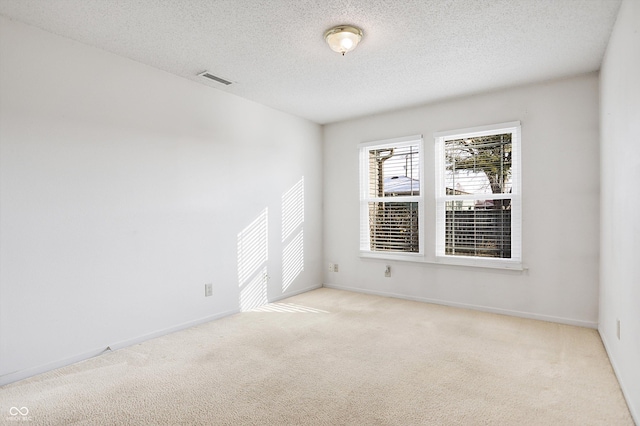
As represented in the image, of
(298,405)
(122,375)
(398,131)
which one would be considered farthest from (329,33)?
(122,375)

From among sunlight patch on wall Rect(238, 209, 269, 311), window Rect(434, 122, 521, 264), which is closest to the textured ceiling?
window Rect(434, 122, 521, 264)

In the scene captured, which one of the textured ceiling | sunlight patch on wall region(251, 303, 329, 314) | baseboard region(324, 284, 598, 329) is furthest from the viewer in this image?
sunlight patch on wall region(251, 303, 329, 314)

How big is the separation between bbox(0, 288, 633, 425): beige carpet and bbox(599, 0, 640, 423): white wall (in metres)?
0.25

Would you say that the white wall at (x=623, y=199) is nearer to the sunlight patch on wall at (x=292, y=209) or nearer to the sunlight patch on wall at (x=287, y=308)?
the sunlight patch on wall at (x=287, y=308)

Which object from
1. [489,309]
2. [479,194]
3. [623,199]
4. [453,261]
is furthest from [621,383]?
[479,194]

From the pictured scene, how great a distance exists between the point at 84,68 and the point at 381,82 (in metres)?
2.67

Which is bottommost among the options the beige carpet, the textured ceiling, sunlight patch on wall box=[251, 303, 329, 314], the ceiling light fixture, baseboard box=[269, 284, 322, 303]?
sunlight patch on wall box=[251, 303, 329, 314]

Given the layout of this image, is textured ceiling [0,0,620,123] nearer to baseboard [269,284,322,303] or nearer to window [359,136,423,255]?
window [359,136,423,255]

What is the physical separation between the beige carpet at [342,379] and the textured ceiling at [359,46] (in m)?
2.49

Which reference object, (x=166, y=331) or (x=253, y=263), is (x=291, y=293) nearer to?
(x=253, y=263)

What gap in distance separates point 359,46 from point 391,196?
2.33 m

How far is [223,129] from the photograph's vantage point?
12.9 feet

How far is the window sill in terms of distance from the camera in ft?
12.7

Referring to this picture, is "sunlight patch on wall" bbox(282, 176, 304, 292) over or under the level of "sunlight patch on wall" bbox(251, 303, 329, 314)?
over
